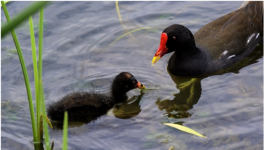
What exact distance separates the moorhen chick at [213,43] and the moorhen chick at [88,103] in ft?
2.74

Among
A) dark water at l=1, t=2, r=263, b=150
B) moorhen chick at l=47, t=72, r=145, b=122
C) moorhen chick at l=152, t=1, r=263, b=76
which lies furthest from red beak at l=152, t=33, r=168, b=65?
moorhen chick at l=47, t=72, r=145, b=122

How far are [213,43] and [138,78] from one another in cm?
147

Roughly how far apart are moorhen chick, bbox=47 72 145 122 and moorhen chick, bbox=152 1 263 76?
0.83 metres

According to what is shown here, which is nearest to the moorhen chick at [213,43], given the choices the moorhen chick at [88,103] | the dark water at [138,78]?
the dark water at [138,78]

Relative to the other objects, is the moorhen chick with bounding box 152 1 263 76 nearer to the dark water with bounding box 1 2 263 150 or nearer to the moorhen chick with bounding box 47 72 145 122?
the dark water with bounding box 1 2 263 150

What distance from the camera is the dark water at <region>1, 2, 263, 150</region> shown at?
15.0 ft

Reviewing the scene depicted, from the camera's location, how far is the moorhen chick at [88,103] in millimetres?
4707

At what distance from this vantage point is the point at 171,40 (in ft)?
19.2

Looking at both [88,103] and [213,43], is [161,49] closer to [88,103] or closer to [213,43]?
[213,43]

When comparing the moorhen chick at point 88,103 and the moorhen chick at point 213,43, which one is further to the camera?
the moorhen chick at point 213,43

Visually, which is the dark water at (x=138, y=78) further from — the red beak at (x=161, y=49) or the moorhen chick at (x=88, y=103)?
the red beak at (x=161, y=49)

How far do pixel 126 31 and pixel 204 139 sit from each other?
10.7ft

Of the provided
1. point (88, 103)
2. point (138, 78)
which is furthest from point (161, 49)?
point (88, 103)

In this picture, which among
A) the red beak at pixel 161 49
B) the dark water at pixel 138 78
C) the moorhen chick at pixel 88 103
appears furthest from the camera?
the red beak at pixel 161 49
